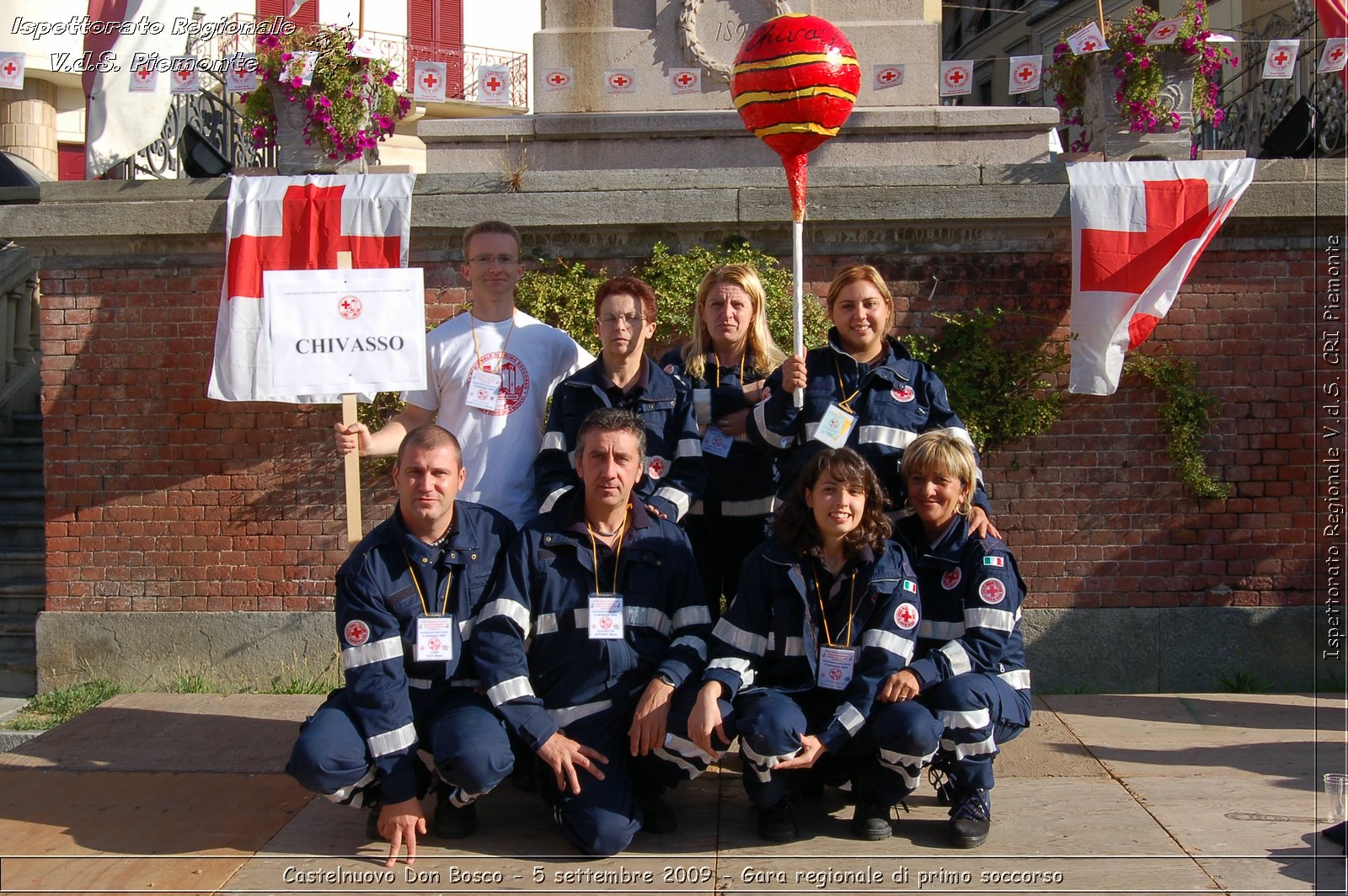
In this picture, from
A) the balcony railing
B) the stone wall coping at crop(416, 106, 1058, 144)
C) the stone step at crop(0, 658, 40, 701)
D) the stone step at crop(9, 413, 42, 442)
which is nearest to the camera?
the stone step at crop(0, 658, 40, 701)

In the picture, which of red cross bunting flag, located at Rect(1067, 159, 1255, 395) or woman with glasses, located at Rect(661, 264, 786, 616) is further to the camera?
red cross bunting flag, located at Rect(1067, 159, 1255, 395)

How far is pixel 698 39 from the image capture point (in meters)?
8.01

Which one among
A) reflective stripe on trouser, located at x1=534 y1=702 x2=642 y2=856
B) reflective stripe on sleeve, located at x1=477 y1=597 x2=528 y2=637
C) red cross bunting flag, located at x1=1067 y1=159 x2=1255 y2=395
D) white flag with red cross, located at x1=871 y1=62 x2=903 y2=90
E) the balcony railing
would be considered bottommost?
reflective stripe on trouser, located at x1=534 y1=702 x2=642 y2=856

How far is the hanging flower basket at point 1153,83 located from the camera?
22.7 ft

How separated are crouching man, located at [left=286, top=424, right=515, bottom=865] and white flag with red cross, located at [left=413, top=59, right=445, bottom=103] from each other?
4.82 meters

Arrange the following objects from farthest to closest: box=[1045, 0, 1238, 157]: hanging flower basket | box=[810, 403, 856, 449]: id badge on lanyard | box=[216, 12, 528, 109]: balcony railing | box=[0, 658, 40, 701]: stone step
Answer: box=[216, 12, 528, 109]: balcony railing < box=[0, 658, 40, 701]: stone step < box=[1045, 0, 1238, 157]: hanging flower basket < box=[810, 403, 856, 449]: id badge on lanyard

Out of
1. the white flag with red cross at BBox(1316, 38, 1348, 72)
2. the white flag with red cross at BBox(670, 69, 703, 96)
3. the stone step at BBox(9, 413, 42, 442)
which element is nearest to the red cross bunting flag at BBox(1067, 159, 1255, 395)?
the white flag with red cross at BBox(1316, 38, 1348, 72)

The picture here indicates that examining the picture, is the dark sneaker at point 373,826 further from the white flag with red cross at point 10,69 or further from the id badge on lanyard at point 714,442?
the white flag with red cross at point 10,69

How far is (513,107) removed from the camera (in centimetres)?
2233

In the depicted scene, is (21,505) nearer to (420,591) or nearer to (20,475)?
(20,475)

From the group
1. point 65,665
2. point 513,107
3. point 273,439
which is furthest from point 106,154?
point 513,107

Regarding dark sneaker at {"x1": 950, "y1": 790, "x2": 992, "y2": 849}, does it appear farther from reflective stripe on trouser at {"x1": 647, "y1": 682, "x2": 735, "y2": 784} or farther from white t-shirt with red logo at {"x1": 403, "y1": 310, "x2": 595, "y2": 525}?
white t-shirt with red logo at {"x1": 403, "y1": 310, "x2": 595, "y2": 525}

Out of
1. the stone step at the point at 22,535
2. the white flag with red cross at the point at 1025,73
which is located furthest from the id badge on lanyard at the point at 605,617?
the stone step at the point at 22,535

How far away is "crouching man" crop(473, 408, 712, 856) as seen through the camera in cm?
411
